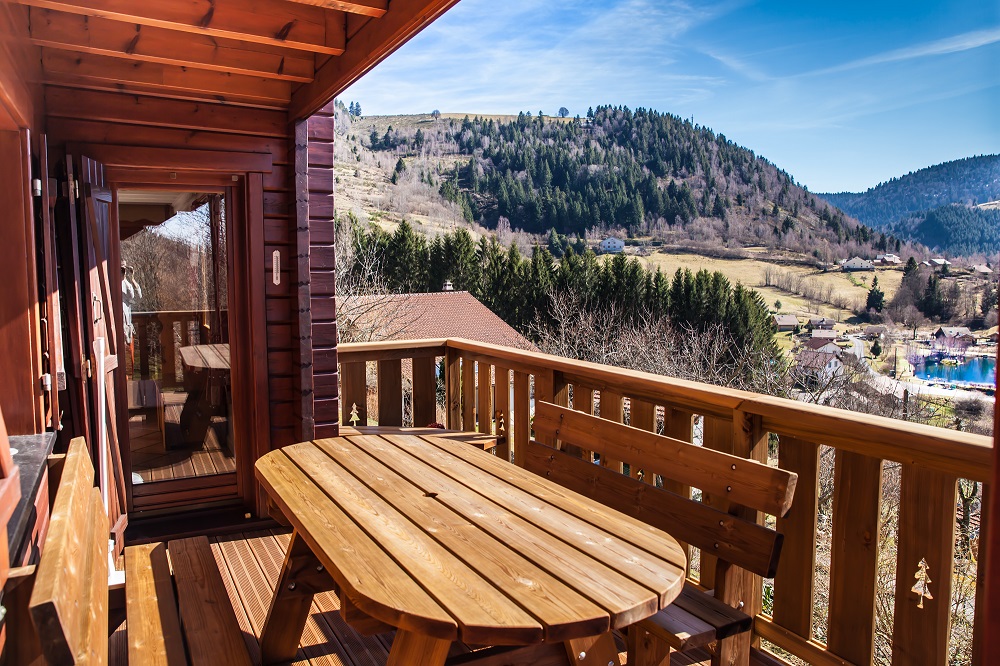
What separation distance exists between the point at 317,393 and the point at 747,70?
54953 millimetres

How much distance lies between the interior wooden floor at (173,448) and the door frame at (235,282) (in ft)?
0.22

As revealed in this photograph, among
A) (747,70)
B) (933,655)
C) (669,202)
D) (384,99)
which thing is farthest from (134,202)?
(747,70)

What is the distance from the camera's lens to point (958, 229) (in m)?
24.3

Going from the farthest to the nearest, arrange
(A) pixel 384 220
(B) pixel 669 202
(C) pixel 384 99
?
(C) pixel 384 99 < (B) pixel 669 202 < (A) pixel 384 220

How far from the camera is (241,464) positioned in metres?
4.07

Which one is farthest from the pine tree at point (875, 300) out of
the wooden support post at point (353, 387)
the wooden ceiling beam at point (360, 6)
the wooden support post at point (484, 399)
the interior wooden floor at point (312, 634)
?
the wooden ceiling beam at point (360, 6)

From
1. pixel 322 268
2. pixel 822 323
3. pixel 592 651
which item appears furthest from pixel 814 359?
pixel 592 651

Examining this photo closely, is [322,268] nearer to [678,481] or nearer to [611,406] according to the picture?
[611,406]

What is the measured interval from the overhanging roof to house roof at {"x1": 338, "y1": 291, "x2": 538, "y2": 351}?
55.4ft

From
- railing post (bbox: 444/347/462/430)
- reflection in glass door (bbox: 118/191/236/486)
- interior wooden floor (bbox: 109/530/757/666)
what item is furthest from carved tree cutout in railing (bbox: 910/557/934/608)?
reflection in glass door (bbox: 118/191/236/486)

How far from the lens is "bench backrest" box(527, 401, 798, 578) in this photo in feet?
5.89

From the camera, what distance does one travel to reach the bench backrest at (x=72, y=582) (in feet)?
2.92

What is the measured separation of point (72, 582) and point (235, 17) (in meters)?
2.20

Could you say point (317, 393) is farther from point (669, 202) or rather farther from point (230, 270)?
point (669, 202)
